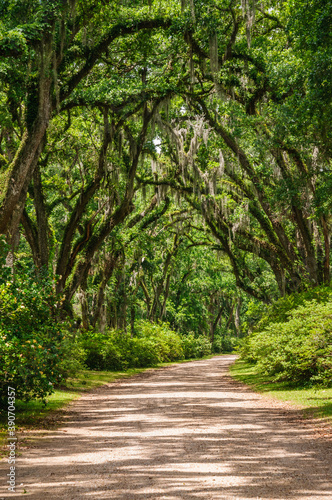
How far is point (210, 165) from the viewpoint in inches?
768

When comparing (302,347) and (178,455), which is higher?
(302,347)

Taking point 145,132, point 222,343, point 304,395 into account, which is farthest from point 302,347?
point 222,343

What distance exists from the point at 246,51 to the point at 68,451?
12.5m

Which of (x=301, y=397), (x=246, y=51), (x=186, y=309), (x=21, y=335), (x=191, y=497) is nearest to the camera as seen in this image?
(x=191, y=497)

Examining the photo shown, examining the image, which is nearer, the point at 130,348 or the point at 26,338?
the point at 26,338

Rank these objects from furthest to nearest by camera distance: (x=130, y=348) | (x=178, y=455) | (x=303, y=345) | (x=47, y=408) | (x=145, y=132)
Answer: (x=130, y=348) → (x=145, y=132) → (x=303, y=345) → (x=47, y=408) → (x=178, y=455)

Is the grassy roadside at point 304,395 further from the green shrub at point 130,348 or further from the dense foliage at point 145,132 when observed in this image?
the green shrub at point 130,348

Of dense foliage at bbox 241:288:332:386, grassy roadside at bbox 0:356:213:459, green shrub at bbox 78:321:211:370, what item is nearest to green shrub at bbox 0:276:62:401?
grassy roadside at bbox 0:356:213:459

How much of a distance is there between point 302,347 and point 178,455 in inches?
219

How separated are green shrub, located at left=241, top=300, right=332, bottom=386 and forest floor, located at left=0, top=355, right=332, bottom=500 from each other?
48.3 inches

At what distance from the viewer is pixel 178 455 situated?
5.93 metres

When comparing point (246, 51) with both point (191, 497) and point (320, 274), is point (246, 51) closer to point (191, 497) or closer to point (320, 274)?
point (320, 274)

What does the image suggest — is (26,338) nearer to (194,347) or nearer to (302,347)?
(302,347)

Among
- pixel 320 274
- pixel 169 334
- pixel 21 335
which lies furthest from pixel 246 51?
pixel 169 334
